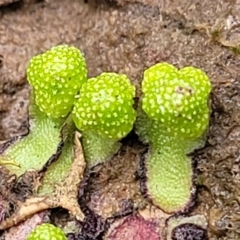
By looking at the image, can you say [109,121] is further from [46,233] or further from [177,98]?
[46,233]

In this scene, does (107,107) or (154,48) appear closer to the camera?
(107,107)

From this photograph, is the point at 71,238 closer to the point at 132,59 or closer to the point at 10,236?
the point at 10,236

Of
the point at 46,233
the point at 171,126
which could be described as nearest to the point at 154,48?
the point at 171,126

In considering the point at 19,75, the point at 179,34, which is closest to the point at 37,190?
the point at 19,75

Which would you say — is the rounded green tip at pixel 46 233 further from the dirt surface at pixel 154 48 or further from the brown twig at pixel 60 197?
the dirt surface at pixel 154 48

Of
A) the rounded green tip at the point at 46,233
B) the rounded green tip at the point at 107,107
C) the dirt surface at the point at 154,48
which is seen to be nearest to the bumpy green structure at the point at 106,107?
the rounded green tip at the point at 107,107

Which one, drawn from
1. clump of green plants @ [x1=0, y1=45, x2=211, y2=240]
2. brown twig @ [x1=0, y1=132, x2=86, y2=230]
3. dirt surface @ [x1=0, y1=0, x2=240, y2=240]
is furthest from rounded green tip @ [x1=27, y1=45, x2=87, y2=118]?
dirt surface @ [x1=0, y1=0, x2=240, y2=240]
